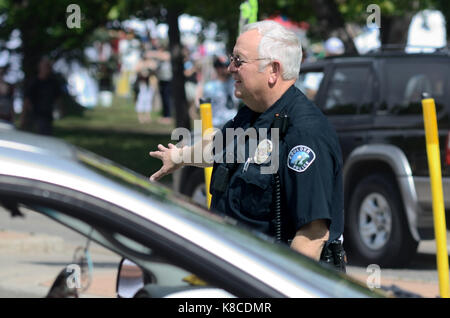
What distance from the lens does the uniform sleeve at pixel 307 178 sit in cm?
348

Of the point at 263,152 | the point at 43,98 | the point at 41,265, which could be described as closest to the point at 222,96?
the point at 43,98

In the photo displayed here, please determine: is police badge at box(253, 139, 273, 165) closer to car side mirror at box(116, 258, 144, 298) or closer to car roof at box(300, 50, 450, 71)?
car side mirror at box(116, 258, 144, 298)

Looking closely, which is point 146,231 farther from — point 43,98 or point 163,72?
point 163,72

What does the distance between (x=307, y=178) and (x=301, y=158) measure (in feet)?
0.24

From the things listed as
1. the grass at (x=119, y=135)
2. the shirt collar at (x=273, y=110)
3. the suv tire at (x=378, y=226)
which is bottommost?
the grass at (x=119, y=135)

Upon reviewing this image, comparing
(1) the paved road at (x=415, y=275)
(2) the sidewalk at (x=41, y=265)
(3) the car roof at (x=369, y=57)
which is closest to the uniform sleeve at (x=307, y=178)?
(2) the sidewalk at (x=41, y=265)

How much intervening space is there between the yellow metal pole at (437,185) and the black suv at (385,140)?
2269 mm

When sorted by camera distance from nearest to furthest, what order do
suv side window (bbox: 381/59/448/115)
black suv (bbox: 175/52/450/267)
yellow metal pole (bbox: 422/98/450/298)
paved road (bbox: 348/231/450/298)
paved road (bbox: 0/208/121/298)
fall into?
paved road (bbox: 0/208/121/298) → yellow metal pole (bbox: 422/98/450/298) → paved road (bbox: 348/231/450/298) → black suv (bbox: 175/52/450/267) → suv side window (bbox: 381/59/448/115)

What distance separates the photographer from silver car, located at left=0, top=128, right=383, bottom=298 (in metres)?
2.36

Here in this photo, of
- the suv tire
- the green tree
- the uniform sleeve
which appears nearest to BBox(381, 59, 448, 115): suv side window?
the suv tire

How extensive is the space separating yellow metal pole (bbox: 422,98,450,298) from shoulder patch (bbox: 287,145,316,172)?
314cm

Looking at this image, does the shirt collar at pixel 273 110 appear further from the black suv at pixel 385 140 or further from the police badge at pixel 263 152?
the black suv at pixel 385 140

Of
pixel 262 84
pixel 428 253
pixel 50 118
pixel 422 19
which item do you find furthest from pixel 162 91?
pixel 262 84
